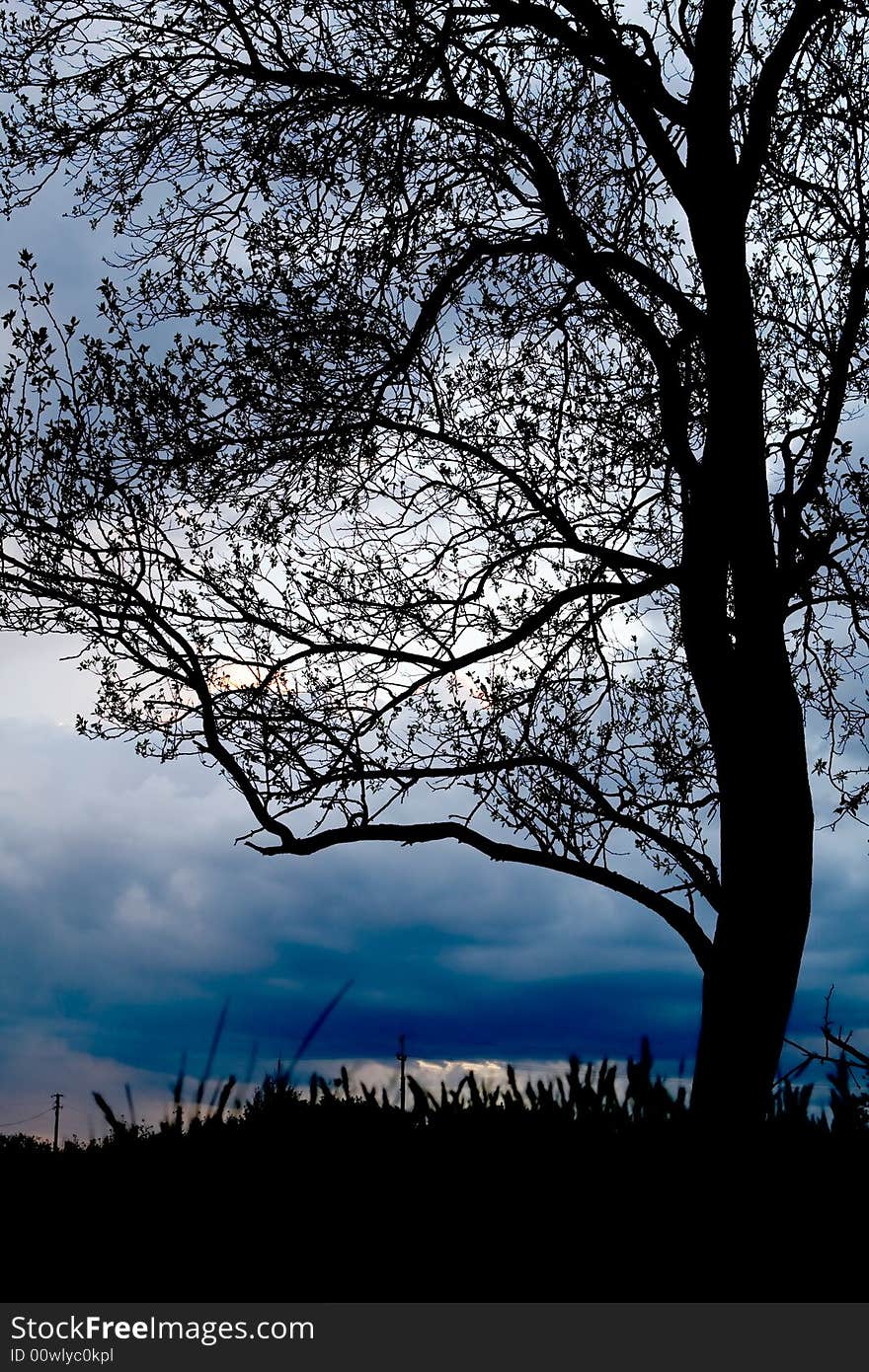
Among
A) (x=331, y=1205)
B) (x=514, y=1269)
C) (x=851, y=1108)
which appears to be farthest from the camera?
(x=851, y=1108)

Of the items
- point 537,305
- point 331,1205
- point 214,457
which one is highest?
point 537,305

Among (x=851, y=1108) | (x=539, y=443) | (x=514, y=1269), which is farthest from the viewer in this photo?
(x=539, y=443)

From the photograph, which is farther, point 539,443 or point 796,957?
point 539,443

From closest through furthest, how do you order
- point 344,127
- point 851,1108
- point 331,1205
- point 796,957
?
point 331,1205
point 851,1108
point 796,957
point 344,127

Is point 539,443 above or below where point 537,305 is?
below

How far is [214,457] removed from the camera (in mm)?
11453

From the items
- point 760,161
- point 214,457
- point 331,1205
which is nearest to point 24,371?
point 214,457

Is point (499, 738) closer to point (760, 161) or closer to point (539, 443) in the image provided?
point (539, 443)

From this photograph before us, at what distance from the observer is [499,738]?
1168 cm

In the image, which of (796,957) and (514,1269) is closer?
(514,1269)

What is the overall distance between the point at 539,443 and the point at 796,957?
5502mm
